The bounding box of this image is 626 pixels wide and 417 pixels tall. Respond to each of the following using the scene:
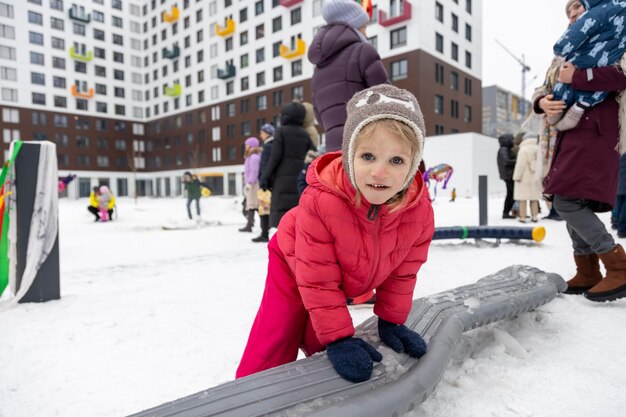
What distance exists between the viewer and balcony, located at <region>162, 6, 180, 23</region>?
1689 inches

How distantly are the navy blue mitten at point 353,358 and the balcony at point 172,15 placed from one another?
162 ft

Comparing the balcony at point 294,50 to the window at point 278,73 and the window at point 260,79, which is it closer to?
the window at point 278,73

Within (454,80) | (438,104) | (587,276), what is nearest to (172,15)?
(454,80)

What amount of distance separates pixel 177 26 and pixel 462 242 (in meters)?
46.7

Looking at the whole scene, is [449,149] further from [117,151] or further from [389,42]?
[117,151]

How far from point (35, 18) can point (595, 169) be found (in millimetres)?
53976

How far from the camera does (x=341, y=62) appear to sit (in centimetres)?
322

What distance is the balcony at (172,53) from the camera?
1695 inches

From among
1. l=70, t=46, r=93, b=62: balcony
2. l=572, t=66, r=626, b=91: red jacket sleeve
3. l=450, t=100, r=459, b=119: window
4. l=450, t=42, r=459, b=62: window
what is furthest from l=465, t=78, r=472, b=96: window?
l=70, t=46, r=93, b=62: balcony

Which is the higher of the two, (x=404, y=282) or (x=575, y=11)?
(x=575, y=11)

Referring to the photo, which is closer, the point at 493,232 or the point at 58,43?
the point at 493,232

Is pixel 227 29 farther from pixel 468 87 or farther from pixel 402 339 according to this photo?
pixel 402 339

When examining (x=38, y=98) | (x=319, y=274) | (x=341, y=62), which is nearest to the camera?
(x=319, y=274)

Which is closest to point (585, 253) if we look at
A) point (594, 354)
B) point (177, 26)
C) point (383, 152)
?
point (594, 354)
